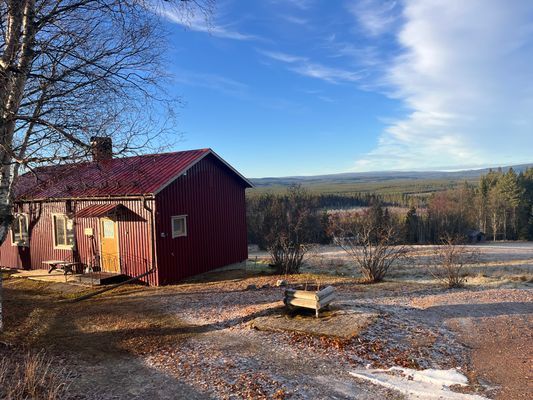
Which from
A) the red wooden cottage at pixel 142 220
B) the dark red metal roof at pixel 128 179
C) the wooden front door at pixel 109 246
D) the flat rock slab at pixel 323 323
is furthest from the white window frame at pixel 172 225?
the flat rock slab at pixel 323 323

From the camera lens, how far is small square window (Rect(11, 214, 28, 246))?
663 inches

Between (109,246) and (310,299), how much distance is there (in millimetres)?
8934

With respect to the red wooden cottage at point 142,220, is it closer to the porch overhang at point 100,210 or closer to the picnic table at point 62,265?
the porch overhang at point 100,210

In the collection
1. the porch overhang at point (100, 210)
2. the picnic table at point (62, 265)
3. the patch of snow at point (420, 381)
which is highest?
the porch overhang at point (100, 210)

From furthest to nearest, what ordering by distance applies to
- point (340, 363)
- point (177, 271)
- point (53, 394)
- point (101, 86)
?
point (177, 271), point (101, 86), point (340, 363), point (53, 394)

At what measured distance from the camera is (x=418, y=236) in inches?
2525

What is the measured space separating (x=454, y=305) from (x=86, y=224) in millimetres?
12712

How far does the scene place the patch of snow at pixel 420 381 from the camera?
5.11 meters

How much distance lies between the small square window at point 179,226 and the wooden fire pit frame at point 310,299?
6457mm

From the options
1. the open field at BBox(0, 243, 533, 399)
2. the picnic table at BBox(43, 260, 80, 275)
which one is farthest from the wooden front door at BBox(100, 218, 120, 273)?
the open field at BBox(0, 243, 533, 399)

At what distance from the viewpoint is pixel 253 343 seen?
Result: 7.18 meters

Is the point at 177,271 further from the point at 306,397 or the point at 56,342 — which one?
the point at 306,397

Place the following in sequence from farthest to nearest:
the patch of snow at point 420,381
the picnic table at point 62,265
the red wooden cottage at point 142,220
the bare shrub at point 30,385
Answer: the picnic table at point 62,265 → the red wooden cottage at point 142,220 → the patch of snow at point 420,381 → the bare shrub at point 30,385

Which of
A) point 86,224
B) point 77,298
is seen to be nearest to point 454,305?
point 77,298
